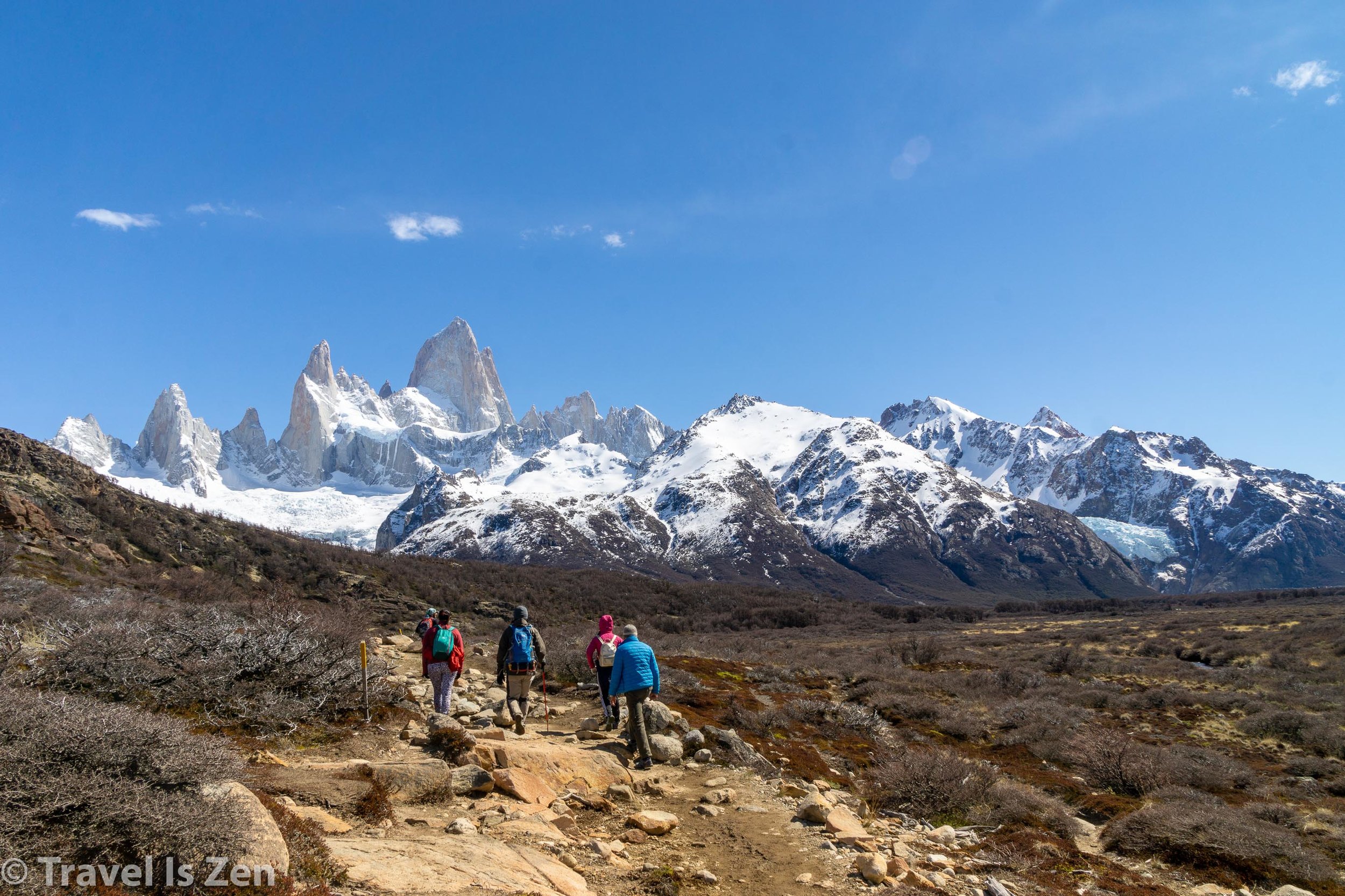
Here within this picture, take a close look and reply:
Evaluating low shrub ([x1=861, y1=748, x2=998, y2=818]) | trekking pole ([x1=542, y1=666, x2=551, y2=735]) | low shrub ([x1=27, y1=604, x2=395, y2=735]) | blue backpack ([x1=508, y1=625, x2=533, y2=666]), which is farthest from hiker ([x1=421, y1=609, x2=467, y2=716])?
low shrub ([x1=861, y1=748, x2=998, y2=818])

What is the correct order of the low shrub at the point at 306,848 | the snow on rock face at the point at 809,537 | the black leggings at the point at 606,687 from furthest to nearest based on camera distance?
1. the snow on rock face at the point at 809,537
2. the black leggings at the point at 606,687
3. the low shrub at the point at 306,848

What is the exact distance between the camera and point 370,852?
571 cm

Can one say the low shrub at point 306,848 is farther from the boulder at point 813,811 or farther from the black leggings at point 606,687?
the black leggings at point 606,687

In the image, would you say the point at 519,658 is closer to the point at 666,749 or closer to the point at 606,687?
the point at 606,687

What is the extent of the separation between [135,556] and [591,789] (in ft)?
124

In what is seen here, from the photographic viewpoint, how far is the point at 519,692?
12234mm

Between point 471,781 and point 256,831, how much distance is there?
139 inches

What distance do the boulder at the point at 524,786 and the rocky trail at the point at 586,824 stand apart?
2 centimetres

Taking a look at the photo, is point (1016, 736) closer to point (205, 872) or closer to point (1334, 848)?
point (1334, 848)

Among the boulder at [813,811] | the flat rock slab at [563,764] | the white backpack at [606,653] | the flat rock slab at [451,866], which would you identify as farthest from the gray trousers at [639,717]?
the flat rock slab at [451,866]

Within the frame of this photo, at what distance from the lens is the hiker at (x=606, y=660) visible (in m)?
11.5

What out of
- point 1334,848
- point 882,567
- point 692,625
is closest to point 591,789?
point 1334,848

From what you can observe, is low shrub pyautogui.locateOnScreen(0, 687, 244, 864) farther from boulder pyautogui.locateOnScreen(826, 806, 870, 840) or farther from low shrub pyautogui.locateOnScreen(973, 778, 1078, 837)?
low shrub pyautogui.locateOnScreen(973, 778, 1078, 837)

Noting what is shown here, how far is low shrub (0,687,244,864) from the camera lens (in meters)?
4.02
